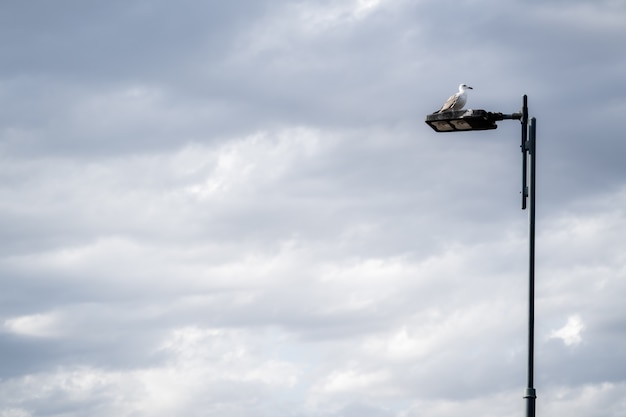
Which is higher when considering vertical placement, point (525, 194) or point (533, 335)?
point (525, 194)

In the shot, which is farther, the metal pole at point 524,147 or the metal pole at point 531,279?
the metal pole at point 524,147

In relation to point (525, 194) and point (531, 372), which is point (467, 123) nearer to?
point (525, 194)

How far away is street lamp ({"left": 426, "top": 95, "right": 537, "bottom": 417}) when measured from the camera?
23.5m

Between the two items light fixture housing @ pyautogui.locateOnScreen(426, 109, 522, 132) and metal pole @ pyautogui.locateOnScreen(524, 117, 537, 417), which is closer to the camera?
metal pole @ pyautogui.locateOnScreen(524, 117, 537, 417)

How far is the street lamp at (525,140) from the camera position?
23.5 metres

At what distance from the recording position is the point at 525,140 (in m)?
25.6

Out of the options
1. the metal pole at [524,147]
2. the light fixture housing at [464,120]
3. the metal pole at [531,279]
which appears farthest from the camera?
the light fixture housing at [464,120]

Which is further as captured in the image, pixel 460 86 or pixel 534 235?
pixel 460 86

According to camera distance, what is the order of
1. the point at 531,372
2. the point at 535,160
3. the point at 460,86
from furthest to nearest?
the point at 460,86 → the point at 535,160 → the point at 531,372

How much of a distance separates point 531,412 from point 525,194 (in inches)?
180

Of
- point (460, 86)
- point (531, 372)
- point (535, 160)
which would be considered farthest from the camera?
point (460, 86)

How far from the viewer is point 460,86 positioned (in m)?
31.9

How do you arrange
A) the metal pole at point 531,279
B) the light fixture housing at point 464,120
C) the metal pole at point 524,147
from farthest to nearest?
the light fixture housing at point 464,120
the metal pole at point 524,147
the metal pole at point 531,279

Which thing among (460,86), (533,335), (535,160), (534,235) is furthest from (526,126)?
(460,86)
